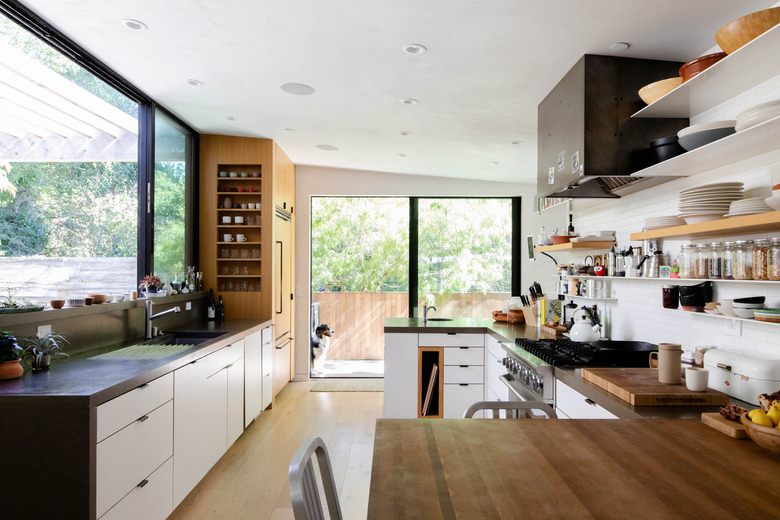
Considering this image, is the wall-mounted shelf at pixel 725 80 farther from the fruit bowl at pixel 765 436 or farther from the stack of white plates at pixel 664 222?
the fruit bowl at pixel 765 436

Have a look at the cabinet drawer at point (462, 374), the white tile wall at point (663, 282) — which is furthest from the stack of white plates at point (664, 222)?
the cabinet drawer at point (462, 374)

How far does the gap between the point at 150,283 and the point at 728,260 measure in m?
3.80

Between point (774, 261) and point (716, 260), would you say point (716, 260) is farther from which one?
point (774, 261)

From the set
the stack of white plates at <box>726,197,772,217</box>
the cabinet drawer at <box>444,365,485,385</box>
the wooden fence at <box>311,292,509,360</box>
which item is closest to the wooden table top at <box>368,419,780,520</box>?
the stack of white plates at <box>726,197,772,217</box>

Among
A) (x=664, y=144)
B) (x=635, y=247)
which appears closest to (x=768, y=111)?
(x=664, y=144)

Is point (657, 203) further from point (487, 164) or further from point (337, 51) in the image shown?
point (487, 164)

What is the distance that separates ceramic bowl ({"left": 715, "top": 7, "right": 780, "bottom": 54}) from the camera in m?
1.76

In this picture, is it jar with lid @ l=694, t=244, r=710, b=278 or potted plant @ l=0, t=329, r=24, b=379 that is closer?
potted plant @ l=0, t=329, r=24, b=379

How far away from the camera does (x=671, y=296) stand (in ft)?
8.75

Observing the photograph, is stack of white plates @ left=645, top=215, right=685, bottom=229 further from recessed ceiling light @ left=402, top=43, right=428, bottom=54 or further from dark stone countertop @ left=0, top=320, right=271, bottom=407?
dark stone countertop @ left=0, top=320, right=271, bottom=407

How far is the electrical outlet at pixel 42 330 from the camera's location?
8.51 feet

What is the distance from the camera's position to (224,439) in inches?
146

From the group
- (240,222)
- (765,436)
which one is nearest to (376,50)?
(765,436)

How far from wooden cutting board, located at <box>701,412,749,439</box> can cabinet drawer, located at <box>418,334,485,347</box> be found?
2.61 metres
